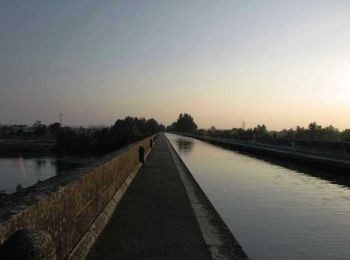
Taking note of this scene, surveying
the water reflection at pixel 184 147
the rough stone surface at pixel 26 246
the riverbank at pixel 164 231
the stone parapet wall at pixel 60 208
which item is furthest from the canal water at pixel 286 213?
the water reflection at pixel 184 147

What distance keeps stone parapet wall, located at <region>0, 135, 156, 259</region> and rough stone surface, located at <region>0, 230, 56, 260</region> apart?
110mm

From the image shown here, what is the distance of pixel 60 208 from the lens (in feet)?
22.6

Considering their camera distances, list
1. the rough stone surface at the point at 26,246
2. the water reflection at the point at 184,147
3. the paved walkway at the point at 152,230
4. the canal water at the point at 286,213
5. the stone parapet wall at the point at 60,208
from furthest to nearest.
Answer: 1. the water reflection at the point at 184,147
2. the canal water at the point at 286,213
3. the paved walkway at the point at 152,230
4. the stone parapet wall at the point at 60,208
5. the rough stone surface at the point at 26,246

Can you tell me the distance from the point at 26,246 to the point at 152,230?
5.63m

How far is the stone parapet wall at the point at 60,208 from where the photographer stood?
5172 millimetres

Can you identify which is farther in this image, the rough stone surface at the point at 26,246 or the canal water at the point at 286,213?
the canal water at the point at 286,213

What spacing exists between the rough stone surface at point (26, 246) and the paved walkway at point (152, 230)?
3.17 meters

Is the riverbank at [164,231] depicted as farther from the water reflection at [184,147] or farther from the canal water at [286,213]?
the water reflection at [184,147]

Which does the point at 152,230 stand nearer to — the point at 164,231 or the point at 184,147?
the point at 164,231

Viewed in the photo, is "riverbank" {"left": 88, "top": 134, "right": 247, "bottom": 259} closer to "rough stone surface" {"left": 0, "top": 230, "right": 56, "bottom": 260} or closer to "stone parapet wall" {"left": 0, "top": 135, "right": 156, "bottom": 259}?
"stone parapet wall" {"left": 0, "top": 135, "right": 156, "bottom": 259}

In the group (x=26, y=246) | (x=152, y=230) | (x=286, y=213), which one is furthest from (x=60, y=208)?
(x=286, y=213)

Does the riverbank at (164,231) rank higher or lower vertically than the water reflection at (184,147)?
lower

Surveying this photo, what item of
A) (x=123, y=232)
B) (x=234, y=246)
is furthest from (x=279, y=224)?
(x=123, y=232)

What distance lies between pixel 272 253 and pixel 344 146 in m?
29.0
